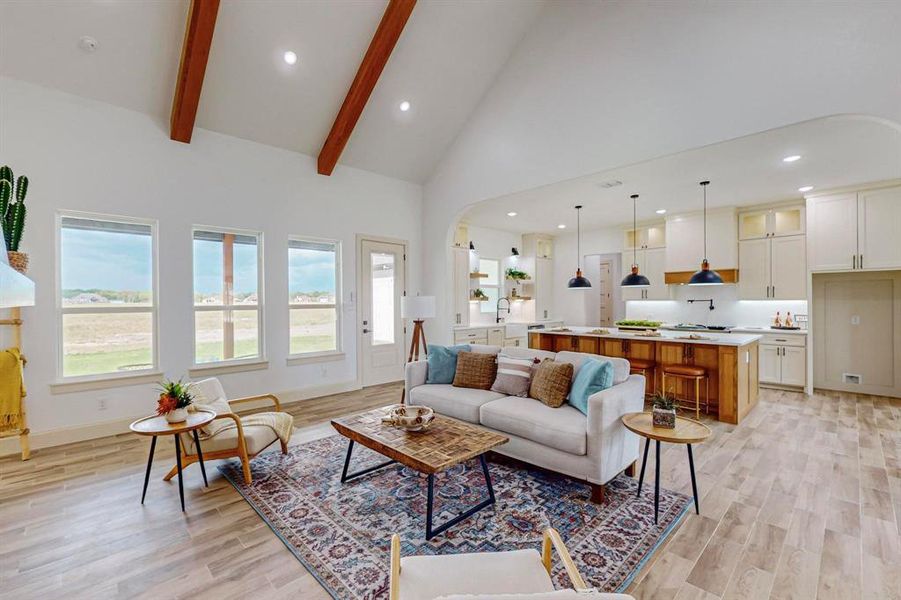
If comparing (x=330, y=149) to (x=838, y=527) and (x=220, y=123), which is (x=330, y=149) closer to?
(x=220, y=123)

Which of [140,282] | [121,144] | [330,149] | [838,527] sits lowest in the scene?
[838,527]

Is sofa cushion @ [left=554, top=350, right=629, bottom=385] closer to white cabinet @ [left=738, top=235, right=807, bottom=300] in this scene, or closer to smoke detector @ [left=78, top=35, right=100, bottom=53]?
white cabinet @ [left=738, top=235, right=807, bottom=300]

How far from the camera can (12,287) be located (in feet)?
2.39

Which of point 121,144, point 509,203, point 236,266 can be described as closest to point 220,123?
point 121,144

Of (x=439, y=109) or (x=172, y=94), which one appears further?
(x=439, y=109)

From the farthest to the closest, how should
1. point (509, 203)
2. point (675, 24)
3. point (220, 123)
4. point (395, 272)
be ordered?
point (395, 272) → point (509, 203) → point (220, 123) → point (675, 24)

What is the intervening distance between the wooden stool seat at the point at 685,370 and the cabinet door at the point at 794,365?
2.16 meters

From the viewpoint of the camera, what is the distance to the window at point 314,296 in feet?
18.4

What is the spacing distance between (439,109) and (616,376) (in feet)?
14.1

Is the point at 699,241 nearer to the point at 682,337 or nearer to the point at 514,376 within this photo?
the point at 682,337

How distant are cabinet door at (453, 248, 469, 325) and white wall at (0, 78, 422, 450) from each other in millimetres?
1407

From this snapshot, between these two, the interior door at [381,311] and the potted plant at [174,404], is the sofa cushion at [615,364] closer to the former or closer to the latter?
the potted plant at [174,404]

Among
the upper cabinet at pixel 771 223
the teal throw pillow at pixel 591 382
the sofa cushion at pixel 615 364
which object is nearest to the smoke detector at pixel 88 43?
the sofa cushion at pixel 615 364

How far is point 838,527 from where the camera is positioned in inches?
100
